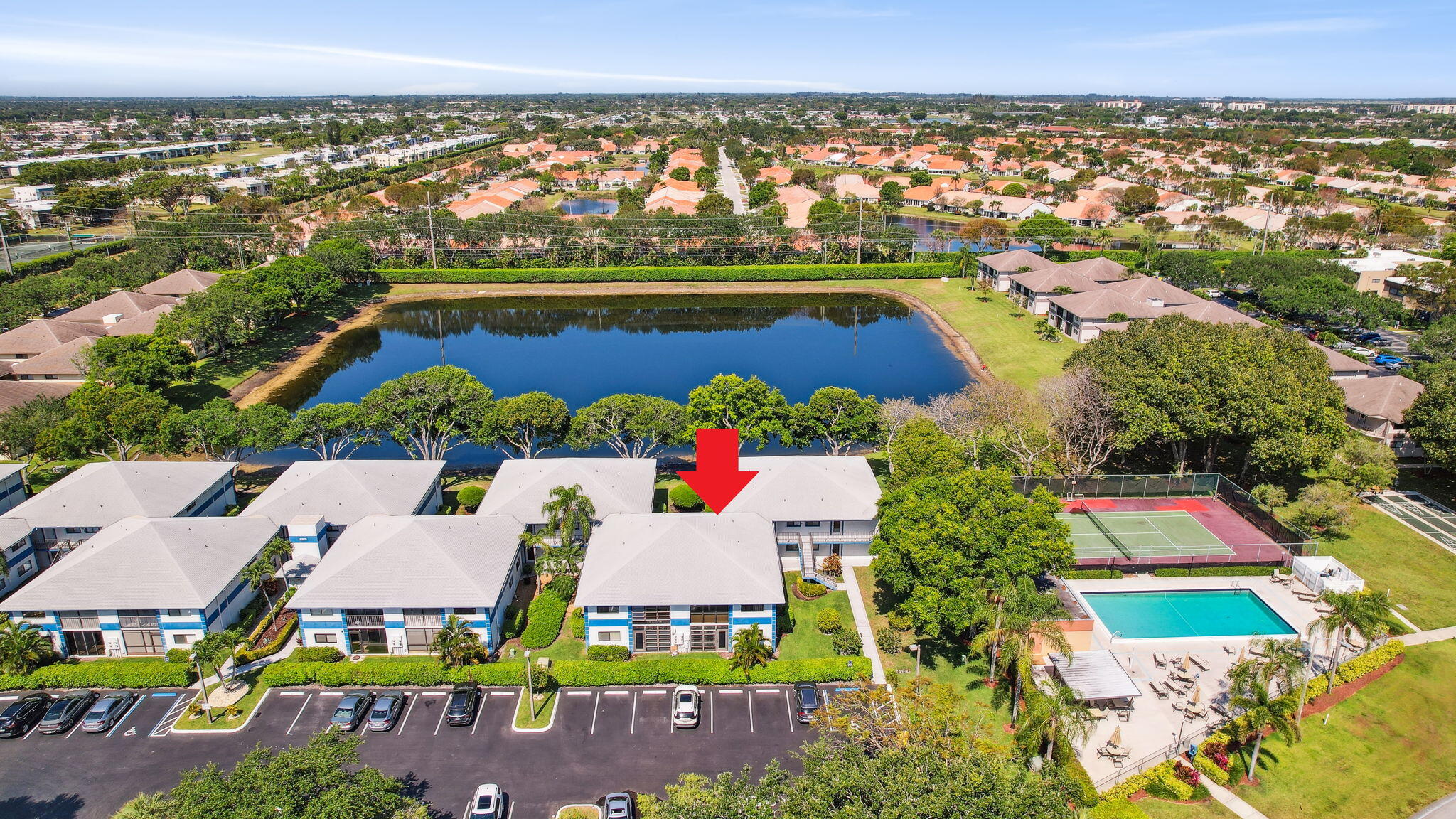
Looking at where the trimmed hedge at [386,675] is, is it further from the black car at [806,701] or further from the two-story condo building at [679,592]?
the black car at [806,701]

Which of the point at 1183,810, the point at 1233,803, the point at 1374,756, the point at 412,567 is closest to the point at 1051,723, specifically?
the point at 1183,810

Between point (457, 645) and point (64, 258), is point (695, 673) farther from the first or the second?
point (64, 258)

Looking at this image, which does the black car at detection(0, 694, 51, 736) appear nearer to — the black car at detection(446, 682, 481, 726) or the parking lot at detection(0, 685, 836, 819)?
the parking lot at detection(0, 685, 836, 819)

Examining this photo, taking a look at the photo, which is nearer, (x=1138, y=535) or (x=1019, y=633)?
(x=1019, y=633)

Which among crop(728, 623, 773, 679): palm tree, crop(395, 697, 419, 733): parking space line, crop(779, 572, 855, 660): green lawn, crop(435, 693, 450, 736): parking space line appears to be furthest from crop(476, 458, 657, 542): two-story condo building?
crop(728, 623, 773, 679): palm tree

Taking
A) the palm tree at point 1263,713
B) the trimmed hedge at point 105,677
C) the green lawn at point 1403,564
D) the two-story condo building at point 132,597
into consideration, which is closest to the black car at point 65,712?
the trimmed hedge at point 105,677

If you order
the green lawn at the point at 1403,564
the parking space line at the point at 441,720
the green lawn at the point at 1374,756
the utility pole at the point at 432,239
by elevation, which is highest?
the utility pole at the point at 432,239
